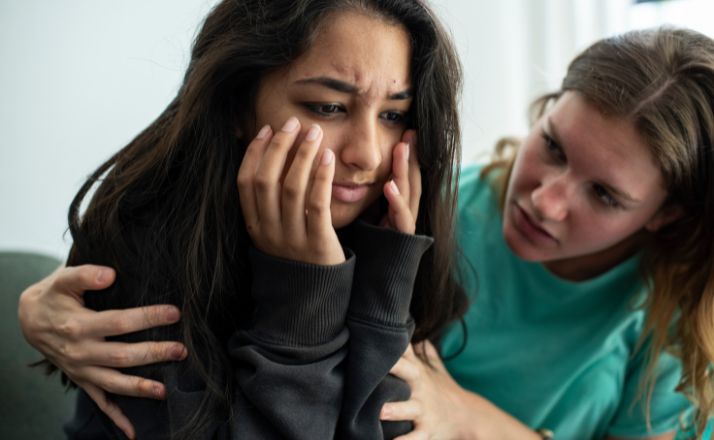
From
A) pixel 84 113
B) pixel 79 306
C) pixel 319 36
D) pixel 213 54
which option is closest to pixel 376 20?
pixel 319 36

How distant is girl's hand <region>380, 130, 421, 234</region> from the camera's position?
92 cm

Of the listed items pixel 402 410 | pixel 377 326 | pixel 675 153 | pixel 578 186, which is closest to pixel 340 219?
pixel 377 326

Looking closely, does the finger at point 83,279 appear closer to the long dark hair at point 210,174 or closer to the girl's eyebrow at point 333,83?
the long dark hair at point 210,174

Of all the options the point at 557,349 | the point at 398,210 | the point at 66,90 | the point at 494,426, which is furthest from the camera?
the point at 66,90

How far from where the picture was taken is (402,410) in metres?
0.94

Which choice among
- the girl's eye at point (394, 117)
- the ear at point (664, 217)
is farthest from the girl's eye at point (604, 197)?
the girl's eye at point (394, 117)

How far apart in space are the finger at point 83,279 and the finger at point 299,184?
0.82ft

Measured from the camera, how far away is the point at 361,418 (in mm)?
887

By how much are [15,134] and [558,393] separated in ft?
4.07

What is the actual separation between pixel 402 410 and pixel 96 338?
406mm

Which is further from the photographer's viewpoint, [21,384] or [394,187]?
[21,384]

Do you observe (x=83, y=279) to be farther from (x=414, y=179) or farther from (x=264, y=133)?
(x=414, y=179)

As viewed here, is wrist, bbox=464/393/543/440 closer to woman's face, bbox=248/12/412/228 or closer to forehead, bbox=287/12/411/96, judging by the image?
woman's face, bbox=248/12/412/228

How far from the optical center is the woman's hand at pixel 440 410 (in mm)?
970
